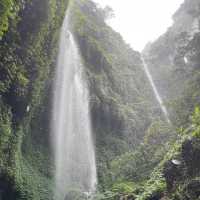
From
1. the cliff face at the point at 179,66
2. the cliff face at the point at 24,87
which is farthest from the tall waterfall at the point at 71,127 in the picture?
the cliff face at the point at 179,66

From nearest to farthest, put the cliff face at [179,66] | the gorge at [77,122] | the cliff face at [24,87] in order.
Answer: the gorge at [77,122] → the cliff face at [24,87] → the cliff face at [179,66]

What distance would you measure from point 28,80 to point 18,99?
2.49ft

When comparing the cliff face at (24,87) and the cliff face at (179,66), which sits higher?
the cliff face at (179,66)

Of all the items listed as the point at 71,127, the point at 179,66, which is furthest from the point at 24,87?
the point at 179,66

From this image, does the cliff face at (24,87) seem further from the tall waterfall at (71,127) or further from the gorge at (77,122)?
the tall waterfall at (71,127)

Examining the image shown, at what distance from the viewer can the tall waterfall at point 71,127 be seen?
554 inches

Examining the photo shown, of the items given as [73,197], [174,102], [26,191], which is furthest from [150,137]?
[26,191]

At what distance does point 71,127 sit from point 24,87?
595 cm

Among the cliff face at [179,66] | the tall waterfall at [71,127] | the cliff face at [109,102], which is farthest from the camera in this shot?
the cliff face at [109,102]

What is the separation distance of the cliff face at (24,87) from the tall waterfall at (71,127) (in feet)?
3.77

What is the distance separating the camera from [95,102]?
1811 cm

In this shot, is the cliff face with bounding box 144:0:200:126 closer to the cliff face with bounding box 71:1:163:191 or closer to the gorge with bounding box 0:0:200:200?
the gorge with bounding box 0:0:200:200

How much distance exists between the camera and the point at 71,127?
16344 mm

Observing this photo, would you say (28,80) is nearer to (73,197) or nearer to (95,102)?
(73,197)
